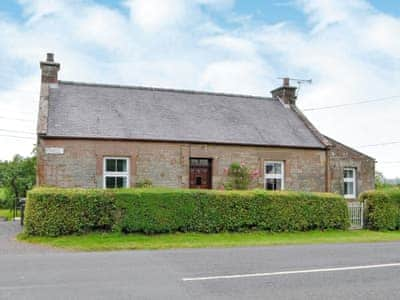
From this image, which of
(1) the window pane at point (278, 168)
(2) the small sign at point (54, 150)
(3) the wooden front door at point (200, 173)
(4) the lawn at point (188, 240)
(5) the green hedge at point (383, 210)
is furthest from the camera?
(1) the window pane at point (278, 168)

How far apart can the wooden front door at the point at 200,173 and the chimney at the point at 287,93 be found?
25.5ft

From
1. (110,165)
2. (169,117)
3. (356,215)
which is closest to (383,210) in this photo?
(356,215)

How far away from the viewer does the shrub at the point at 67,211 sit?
47.2ft

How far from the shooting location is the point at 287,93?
2712cm

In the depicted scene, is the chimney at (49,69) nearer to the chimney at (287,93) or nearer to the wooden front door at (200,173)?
the wooden front door at (200,173)

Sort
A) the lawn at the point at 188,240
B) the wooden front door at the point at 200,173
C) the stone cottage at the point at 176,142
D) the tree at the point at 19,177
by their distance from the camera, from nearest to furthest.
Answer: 1. the lawn at the point at 188,240
2. the stone cottage at the point at 176,142
3. the wooden front door at the point at 200,173
4. the tree at the point at 19,177

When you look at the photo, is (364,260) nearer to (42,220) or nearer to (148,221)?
(148,221)

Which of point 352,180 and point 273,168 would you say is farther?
point 352,180

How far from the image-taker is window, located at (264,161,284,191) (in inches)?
896

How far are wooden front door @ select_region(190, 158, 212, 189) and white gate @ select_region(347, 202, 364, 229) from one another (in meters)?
6.24

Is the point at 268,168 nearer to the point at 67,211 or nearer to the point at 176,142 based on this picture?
the point at 176,142

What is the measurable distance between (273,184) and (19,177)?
2011cm

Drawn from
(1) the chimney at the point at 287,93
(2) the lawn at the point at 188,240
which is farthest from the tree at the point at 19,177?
(2) the lawn at the point at 188,240

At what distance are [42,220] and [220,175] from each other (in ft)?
30.7
